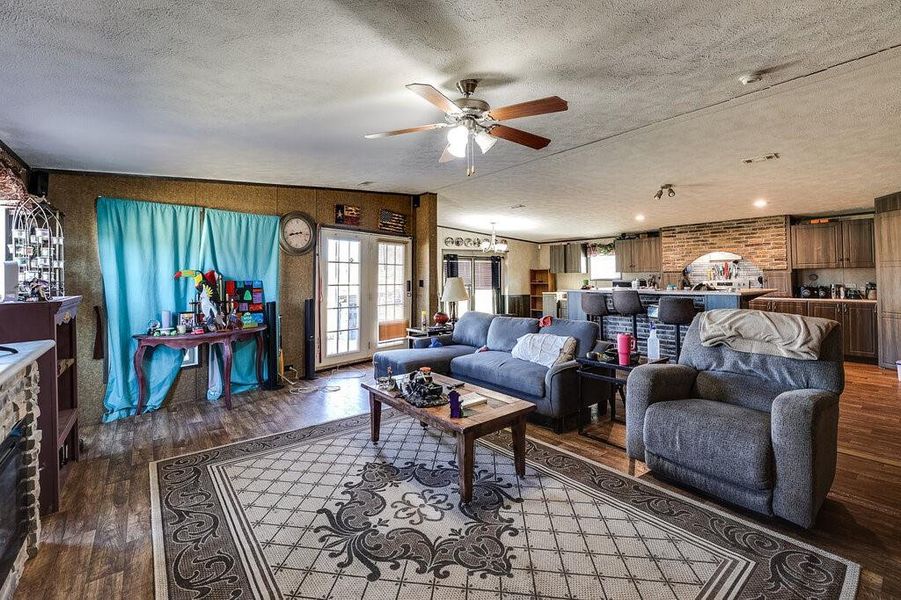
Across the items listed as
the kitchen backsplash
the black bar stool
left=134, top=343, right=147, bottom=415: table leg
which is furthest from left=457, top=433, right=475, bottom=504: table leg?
the kitchen backsplash

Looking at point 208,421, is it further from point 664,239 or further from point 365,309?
point 664,239

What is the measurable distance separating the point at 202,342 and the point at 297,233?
5.45 feet

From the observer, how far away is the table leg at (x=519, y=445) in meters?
2.57

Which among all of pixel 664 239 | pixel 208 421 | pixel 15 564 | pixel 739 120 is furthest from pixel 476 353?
pixel 664 239

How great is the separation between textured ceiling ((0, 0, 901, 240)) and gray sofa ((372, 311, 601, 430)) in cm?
164

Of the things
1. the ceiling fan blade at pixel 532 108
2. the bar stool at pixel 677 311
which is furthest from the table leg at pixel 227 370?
the bar stool at pixel 677 311

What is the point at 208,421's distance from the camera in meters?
3.69

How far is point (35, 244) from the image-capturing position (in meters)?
3.00

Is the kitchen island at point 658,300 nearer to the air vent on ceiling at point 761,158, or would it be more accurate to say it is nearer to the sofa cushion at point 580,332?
the air vent on ceiling at point 761,158

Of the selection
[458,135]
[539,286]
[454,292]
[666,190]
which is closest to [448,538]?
[458,135]

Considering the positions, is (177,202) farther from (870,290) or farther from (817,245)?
(870,290)

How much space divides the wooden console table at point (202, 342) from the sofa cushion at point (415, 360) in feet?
4.35

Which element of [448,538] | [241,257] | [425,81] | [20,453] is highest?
[425,81]

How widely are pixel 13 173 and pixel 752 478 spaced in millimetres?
4694
